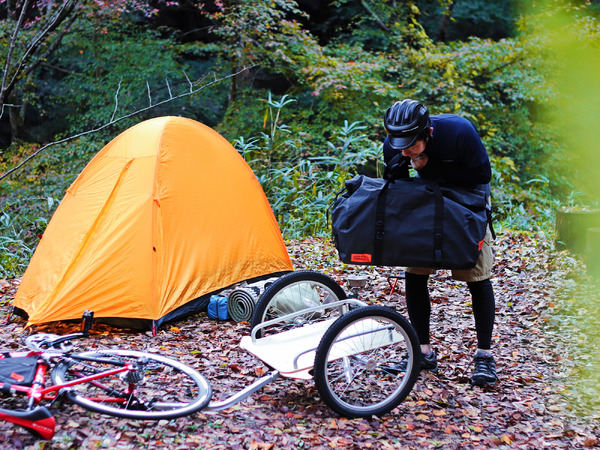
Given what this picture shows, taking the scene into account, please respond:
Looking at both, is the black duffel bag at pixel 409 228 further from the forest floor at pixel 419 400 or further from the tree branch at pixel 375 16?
the tree branch at pixel 375 16

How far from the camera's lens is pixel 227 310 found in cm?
410

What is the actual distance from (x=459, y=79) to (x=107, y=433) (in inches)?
341

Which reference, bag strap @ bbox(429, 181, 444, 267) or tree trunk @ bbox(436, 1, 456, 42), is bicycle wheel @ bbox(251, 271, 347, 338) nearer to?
bag strap @ bbox(429, 181, 444, 267)

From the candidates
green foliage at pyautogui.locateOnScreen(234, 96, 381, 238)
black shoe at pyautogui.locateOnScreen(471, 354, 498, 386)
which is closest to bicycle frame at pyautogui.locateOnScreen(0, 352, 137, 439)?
black shoe at pyautogui.locateOnScreen(471, 354, 498, 386)

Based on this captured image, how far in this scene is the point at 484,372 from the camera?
2.98m

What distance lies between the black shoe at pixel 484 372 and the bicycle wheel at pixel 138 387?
144 cm

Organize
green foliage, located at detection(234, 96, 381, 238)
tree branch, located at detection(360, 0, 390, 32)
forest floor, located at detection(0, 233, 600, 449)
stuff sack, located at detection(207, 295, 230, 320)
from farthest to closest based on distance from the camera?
tree branch, located at detection(360, 0, 390, 32) → green foliage, located at detection(234, 96, 381, 238) → stuff sack, located at detection(207, 295, 230, 320) → forest floor, located at detection(0, 233, 600, 449)

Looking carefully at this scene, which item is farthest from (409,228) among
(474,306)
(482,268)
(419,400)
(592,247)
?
(592,247)

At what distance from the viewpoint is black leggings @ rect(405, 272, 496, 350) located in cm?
289

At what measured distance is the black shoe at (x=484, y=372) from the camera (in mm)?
2975

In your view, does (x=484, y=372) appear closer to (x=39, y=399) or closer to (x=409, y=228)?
(x=409, y=228)

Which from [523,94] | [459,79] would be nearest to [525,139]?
[523,94]

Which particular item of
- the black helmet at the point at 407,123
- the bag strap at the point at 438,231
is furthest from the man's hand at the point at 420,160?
the bag strap at the point at 438,231

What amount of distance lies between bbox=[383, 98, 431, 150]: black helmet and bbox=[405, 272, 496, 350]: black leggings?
2.45ft
